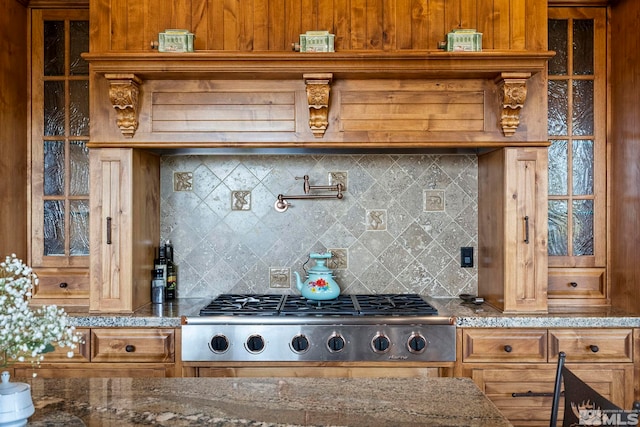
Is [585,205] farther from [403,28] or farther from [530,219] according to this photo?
[403,28]

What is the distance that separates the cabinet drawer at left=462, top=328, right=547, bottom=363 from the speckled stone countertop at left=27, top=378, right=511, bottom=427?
97 cm

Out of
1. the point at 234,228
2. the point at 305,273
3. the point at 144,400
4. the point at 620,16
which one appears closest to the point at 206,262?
the point at 234,228

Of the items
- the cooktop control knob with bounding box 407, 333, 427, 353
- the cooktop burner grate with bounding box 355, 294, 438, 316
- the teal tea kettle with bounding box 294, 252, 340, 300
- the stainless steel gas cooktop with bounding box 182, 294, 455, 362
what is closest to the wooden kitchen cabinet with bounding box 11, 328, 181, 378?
the stainless steel gas cooktop with bounding box 182, 294, 455, 362

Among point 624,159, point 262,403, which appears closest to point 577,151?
point 624,159

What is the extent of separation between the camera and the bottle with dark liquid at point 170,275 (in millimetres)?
2988

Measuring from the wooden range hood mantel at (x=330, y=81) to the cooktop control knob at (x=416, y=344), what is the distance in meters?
0.96

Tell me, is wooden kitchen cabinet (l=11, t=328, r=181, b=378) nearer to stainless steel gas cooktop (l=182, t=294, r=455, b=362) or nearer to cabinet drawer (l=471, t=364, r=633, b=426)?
stainless steel gas cooktop (l=182, t=294, r=455, b=362)

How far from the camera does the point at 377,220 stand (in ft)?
10.1

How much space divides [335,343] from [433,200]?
43.8 inches

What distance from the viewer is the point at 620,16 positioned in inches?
109

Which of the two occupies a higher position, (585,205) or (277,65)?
(277,65)

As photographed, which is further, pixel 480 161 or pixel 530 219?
pixel 480 161

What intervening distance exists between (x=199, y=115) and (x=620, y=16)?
2.34 metres

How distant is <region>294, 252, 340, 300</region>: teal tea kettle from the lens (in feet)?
9.20
